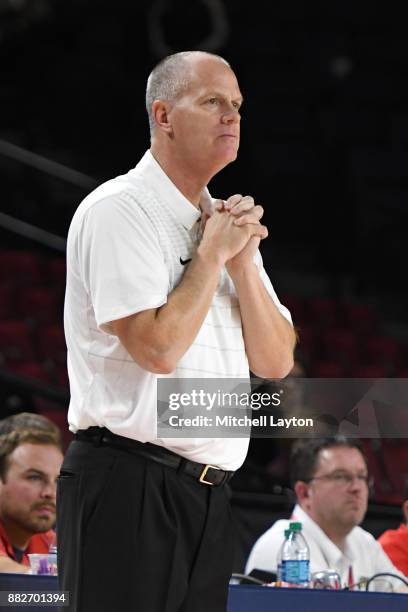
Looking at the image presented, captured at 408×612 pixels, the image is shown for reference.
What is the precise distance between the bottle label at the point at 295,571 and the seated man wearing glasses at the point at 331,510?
2.32 feet

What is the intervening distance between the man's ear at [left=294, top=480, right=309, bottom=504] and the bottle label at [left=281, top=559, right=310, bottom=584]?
0.92 meters

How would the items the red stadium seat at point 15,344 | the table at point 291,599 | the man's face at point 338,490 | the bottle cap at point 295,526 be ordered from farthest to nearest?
the red stadium seat at point 15,344
the man's face at point 338,490
the bottle cap at point 295,526
the table at point 291,599

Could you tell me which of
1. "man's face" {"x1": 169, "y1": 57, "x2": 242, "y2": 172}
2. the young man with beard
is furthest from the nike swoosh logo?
the young man with beard

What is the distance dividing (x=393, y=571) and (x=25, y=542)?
1.20m

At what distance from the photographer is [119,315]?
2197 millimetres

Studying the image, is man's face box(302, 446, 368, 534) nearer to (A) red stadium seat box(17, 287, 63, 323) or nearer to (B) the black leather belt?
(B) the black leather belt

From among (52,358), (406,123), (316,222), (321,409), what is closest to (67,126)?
(316,222)

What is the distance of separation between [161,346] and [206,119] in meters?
0.52

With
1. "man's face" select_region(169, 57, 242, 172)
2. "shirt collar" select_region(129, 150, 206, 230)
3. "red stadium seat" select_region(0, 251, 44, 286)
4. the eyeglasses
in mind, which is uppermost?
"red stadium seat" select_region(0, 251, 44, 286)

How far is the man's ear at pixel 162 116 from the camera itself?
95.7 inches

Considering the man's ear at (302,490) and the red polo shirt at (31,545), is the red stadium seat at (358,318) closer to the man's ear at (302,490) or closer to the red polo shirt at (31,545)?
the man's ear at (302,490)

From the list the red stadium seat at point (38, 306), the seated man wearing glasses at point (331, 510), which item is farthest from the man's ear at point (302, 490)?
the red stadium seat at point (38, 306)

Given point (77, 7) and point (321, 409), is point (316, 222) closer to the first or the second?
point (77, 7)

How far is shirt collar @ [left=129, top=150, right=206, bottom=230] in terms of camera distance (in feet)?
7.89
